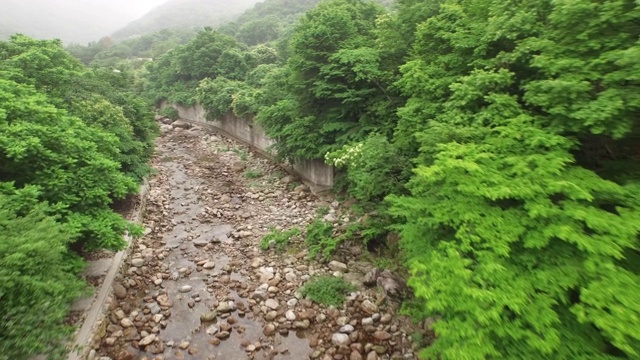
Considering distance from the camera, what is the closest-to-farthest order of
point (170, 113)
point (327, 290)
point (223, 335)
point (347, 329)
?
point (347, 329) → point (223, 335) → point (327, 290) → point (170, 113)

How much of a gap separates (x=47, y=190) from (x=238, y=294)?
218 inches

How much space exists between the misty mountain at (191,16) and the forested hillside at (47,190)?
332 ft

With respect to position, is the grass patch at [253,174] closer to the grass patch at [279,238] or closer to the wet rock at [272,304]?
the grass patch at [279,238]

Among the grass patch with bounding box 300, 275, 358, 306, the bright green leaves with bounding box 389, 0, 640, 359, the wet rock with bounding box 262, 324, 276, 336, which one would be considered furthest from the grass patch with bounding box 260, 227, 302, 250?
the bright green leaves with bounding box 389, 0, 640, 359

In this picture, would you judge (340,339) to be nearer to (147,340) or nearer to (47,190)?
(147,340)

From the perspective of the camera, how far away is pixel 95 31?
139m

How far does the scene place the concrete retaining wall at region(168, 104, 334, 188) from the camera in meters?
15.5

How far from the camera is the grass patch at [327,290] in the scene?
29.6 ft

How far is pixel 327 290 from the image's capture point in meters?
9.25

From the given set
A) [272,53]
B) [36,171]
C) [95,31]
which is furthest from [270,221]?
[95,31]

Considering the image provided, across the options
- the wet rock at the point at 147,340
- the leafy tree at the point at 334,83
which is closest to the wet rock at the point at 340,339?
the wet rock at the point at 147,340

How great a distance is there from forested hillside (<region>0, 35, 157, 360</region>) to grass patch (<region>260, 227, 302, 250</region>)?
13.6 feet

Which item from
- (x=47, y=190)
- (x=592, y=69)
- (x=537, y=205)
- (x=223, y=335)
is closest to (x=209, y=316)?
(x=223, y=335)

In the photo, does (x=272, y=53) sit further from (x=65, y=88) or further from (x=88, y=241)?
(x=88, y=241)
